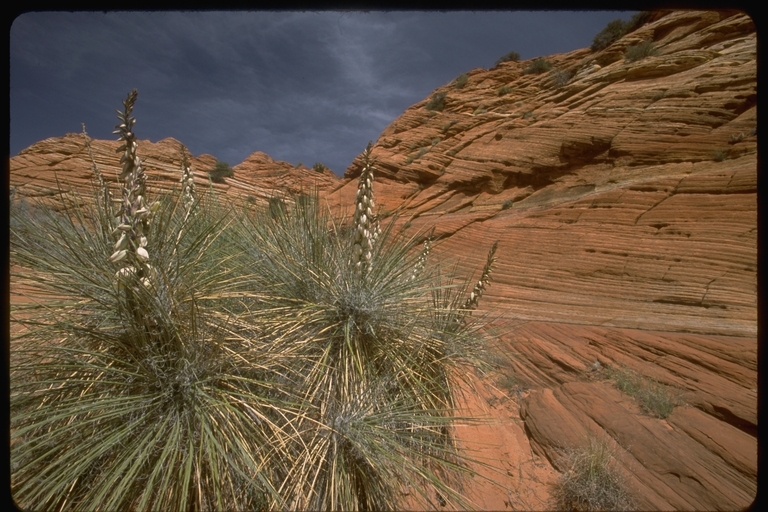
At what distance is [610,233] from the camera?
9.88 m

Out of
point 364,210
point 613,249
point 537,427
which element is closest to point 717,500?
point 537,427

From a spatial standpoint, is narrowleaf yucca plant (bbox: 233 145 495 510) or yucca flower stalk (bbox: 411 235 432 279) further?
yucca flower stalk (bbox: 411 235 432 279)

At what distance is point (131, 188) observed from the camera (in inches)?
75.0

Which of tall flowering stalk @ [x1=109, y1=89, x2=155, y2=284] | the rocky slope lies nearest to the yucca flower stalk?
the rocky slope

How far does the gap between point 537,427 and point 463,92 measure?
2236cm

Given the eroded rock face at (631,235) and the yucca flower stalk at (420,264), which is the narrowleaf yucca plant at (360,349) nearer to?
the yucca flower stalk at (420,264)

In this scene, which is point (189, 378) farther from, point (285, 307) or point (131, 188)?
point (131, 188)

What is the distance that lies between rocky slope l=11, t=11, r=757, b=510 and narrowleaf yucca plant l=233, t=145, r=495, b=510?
641 millimetres

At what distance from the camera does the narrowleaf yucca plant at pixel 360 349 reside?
7.84 ft

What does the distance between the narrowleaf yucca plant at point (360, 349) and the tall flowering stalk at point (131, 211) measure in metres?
0.81

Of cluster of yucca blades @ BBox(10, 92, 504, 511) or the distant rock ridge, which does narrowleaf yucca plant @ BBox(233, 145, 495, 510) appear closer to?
cluster of yucca blades @ BBox(10, 92, 504, 511)

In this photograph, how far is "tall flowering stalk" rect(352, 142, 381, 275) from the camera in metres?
2.96

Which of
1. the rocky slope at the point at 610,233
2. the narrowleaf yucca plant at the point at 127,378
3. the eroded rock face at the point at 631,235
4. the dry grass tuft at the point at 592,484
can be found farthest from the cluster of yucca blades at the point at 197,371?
the dry grass tuft at the point at 592,484

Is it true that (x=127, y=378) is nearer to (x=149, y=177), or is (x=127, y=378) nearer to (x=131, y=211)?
(x=131, y=211)
